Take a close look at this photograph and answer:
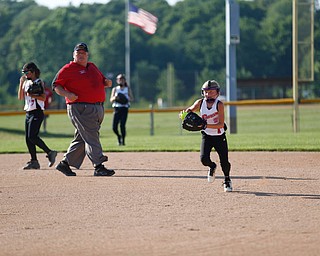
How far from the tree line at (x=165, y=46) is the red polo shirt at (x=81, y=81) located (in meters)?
59.4

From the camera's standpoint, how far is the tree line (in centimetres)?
7875

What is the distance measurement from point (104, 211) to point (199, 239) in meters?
2.06

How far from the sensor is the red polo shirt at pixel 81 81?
12.5 m

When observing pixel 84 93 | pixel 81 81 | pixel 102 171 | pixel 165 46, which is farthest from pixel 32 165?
pixel 165 46

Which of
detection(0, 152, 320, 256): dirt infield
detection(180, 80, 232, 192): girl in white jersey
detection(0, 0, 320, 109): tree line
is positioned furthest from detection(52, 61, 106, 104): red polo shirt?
detection(0, 0, 320, 109): tree line

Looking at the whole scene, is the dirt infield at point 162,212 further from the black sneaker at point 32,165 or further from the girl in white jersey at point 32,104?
the girl in white jersey at point 32,104

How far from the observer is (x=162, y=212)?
9.23 metres

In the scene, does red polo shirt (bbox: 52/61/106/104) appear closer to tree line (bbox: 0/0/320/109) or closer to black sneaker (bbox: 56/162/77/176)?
black sneaker (bbox: 56/162/77/176)

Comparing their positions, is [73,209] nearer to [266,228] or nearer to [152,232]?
[152,232]

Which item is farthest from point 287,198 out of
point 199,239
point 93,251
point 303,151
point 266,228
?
point 303,151

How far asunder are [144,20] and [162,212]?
2432 cm

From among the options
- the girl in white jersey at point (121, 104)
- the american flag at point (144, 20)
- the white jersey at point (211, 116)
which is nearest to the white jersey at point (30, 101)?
the white jersey at point (211, 116)

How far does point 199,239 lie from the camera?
7.63 metres

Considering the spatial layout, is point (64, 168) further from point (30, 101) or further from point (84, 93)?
point (30, 101)
